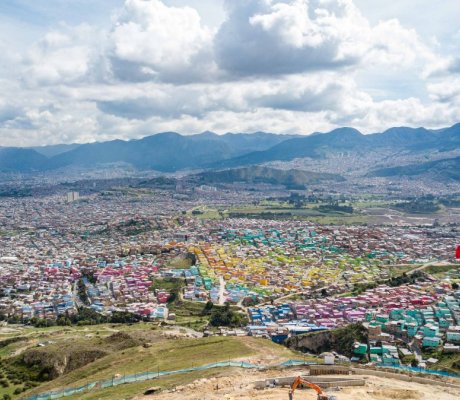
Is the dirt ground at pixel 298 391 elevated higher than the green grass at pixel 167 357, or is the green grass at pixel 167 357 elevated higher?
the dirt ground at pixel 298 391

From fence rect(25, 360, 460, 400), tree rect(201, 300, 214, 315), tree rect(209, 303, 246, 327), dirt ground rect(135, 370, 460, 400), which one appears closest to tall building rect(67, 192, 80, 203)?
tree rect(201, 300, 214, 315)

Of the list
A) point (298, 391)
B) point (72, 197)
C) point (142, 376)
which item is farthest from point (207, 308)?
point (72, 197)

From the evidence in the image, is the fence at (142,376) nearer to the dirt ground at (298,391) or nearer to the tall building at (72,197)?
the dirt ground at (298,391)

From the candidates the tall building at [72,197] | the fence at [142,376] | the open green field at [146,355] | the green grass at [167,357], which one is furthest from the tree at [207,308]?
the tall building at [72,197]

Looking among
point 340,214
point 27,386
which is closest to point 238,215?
point 340,214

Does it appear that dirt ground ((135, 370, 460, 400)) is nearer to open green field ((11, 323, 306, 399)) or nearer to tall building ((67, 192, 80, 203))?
open green field ((11, 323, 306, 399))

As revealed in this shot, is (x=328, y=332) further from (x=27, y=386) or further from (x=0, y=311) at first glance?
(x=0, y=311)

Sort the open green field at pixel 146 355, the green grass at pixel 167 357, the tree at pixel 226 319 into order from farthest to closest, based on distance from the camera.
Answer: the tree at pixel 226 319
the green grass at pixel 167 357
the open green field at pixel 146 355

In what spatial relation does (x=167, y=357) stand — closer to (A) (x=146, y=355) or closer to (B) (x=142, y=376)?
(A) (x=146, y=355)
